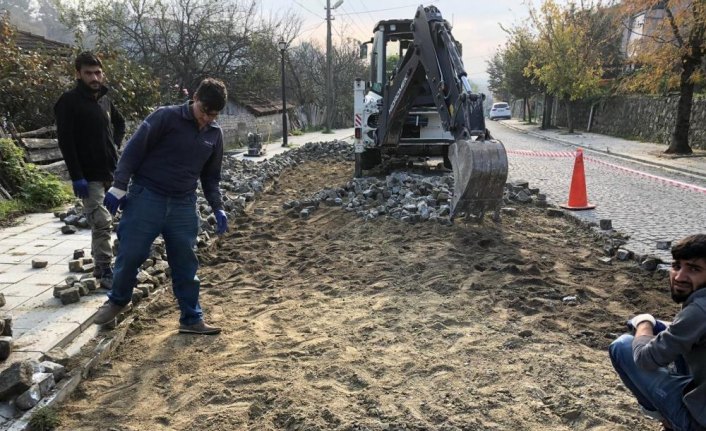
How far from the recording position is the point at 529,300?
16.0 ft

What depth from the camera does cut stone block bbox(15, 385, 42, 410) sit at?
326 cm

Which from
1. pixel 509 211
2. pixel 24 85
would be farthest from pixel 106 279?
pixel 24 85

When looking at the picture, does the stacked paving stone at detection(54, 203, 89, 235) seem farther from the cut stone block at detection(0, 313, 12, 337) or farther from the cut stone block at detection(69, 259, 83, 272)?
the cut stone block at detection(0, 313, 12, 337)

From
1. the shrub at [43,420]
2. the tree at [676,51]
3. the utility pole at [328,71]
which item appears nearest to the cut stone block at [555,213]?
the shrub at [43,420]

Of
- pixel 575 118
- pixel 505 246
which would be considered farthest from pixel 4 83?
pixel 575 118

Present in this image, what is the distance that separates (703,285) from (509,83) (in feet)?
138

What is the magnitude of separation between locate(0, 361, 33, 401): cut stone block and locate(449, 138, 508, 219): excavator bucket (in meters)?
5.04

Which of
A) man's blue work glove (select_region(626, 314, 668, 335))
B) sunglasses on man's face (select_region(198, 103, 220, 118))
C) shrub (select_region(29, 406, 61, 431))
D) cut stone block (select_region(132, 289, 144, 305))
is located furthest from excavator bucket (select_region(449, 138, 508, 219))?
shrub (select_region(29, 406, 61, 431))

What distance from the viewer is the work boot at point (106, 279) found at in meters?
5.20

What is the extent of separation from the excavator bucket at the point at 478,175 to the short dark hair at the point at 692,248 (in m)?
4.31

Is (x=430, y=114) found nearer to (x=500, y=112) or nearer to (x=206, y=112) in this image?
(x=206, y=112)

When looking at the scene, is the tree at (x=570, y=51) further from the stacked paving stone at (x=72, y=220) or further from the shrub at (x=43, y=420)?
the shrub at (x=43, y=420)

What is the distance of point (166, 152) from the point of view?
4.02m

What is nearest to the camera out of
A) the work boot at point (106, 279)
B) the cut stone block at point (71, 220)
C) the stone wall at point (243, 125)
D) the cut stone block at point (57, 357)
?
the cut stone block at point (57, 357)
